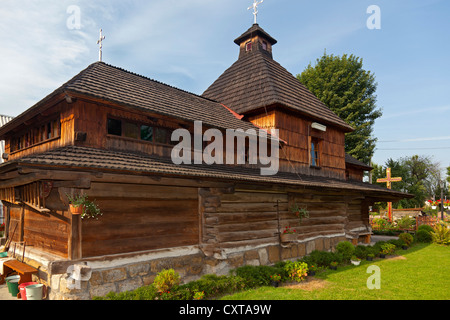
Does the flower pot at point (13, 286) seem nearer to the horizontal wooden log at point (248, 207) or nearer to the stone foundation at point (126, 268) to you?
the stone foundation at point (126, 268)

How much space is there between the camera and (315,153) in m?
14.8

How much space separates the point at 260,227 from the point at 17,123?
8.42 meters

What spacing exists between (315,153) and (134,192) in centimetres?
1005

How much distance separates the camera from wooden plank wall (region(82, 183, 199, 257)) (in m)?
6.70

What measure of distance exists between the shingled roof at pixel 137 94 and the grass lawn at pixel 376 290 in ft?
17.3

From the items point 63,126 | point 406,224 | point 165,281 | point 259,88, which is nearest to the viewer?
point 165,281

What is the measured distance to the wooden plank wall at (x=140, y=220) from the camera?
22.0 ft

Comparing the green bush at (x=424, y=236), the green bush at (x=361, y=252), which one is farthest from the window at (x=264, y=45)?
the green bush at (x=424, y=236)

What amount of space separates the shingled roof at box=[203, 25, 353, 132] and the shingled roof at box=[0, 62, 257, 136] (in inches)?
77.2

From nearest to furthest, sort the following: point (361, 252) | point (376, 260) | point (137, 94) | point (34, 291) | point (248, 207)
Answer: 1. point (34, 291)
2. point (137, 94)
3. point (248, 207)
4. point (361, 252)
5. point (376, 260)

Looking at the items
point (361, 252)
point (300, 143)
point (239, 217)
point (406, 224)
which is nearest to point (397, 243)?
point (361, 252)

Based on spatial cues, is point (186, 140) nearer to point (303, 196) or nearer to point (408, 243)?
point (303, 196)

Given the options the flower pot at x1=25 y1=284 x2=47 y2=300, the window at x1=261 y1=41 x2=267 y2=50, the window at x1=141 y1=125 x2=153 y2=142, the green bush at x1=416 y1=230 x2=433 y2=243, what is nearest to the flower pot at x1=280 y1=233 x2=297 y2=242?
the window at x1=141 y1=125 x2=153 y2=142

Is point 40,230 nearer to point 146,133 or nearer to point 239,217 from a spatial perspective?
point 146,133
